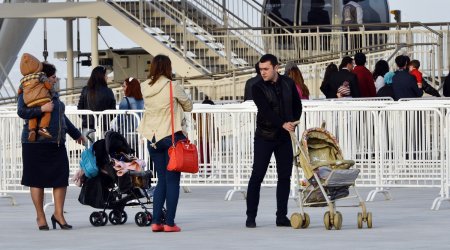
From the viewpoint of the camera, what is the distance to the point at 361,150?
22.3 metres

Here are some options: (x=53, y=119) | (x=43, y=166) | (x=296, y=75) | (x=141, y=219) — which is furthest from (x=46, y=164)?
(x=296, y=75)

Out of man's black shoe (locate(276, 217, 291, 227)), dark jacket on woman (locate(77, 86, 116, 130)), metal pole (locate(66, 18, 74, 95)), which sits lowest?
man's black shoe (locate(276, 217, 291, 227))

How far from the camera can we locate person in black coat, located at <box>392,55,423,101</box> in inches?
1110

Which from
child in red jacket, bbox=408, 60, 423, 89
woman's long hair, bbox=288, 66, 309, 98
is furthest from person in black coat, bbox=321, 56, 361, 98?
child in red jacket, bbox=408, 60, 423, 89

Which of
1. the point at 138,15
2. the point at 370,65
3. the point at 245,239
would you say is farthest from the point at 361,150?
the point at 138,15

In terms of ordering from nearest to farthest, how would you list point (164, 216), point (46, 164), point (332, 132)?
1. point (164, 216)
2. point (46, 164)
3. point (332, 132)

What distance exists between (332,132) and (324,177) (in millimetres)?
4812

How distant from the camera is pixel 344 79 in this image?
27500 millimetres

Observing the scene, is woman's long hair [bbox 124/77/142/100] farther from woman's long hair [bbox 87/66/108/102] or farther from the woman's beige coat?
the woman's beige coat

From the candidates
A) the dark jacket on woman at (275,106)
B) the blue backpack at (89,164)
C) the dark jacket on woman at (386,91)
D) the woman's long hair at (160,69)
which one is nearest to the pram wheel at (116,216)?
the blue backpack at (89,164)

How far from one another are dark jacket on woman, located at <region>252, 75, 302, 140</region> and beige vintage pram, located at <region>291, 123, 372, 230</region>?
0.77ft

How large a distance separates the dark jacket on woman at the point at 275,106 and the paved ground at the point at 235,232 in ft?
3.10

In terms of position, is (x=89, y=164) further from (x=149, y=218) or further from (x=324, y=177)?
(x=324, y=177)

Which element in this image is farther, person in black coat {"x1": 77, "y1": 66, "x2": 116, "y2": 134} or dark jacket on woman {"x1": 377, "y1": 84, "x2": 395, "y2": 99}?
dark jacket on woman {"x1": 377, "y1": 84, "x2": 395, "y2": 99}
